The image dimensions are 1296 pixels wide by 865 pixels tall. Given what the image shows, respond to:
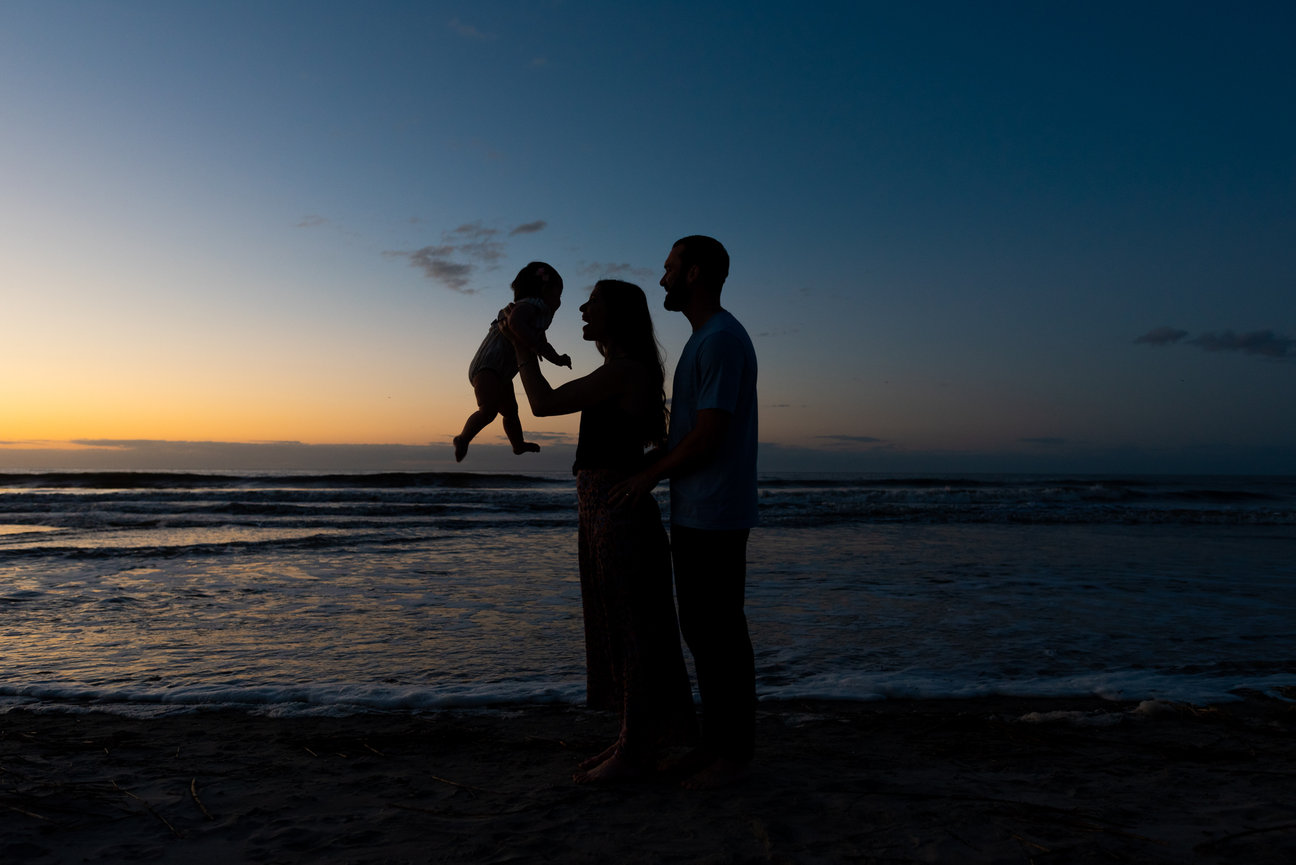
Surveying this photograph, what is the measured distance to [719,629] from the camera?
2996mm

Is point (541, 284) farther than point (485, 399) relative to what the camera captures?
No

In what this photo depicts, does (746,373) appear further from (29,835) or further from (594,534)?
(29,835)

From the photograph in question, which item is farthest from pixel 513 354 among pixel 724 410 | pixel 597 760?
pixel 597 760

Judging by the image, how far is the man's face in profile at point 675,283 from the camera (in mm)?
3070

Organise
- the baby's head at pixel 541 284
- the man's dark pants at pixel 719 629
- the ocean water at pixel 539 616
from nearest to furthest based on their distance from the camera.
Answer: the man's dark pants at pixel 719 629
the baby's head at pixel 541 284
the ocean water at pixel 539 616

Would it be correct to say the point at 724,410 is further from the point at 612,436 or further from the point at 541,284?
the point at 541,284

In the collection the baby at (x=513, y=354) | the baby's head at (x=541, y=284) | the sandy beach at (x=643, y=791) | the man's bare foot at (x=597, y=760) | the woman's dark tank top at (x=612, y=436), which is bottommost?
the sandy beach at (x=643, y=791)

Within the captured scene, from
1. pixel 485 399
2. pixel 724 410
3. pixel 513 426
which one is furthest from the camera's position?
pixel 513 426

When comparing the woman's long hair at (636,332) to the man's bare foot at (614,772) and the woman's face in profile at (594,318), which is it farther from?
the man's bare foot at (614,772)

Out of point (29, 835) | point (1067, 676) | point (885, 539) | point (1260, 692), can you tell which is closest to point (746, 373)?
point (29, 835)

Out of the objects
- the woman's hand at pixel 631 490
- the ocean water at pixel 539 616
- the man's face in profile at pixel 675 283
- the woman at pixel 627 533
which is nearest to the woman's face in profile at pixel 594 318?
the woman at pixel 627 533

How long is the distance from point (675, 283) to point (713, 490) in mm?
833

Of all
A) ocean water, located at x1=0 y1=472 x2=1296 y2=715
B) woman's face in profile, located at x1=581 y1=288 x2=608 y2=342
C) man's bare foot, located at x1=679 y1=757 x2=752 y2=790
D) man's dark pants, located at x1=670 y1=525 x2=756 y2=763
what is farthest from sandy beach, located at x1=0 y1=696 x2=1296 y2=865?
woman's face in profile, located at x1=581 y1=288 x2=608 y2=342

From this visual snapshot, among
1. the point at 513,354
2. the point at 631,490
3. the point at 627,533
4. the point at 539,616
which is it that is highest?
the point at 513,354
